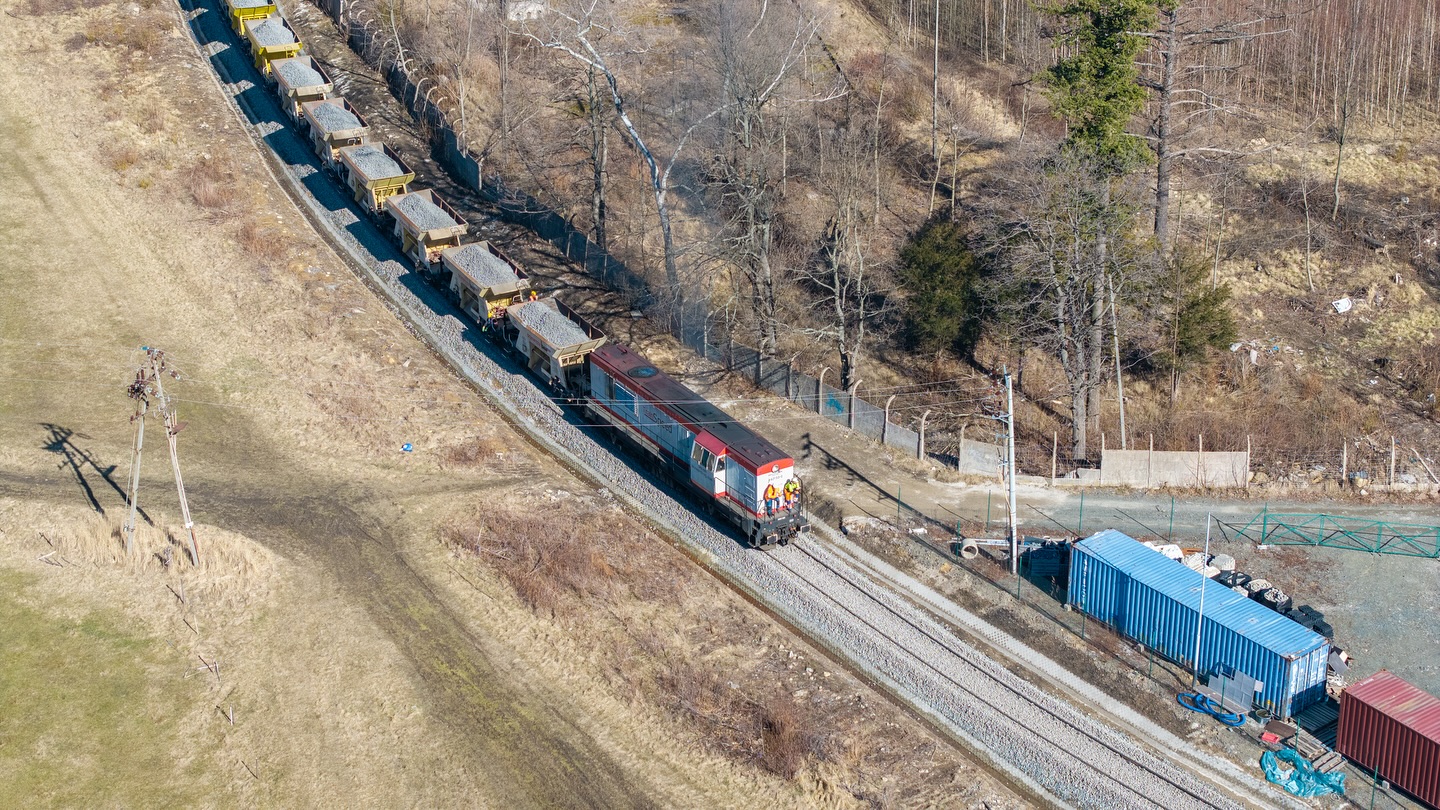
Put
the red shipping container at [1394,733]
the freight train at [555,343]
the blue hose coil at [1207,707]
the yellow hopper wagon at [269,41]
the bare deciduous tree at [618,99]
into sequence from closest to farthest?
the red shipping container at [1394,733] → the blue hose coil at [1207,707] → the freight train at [555,343] → the bare deciduous tree at [618,99] → the yellow hopper wagon at [269,41]

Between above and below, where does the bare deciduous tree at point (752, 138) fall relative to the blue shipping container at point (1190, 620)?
above

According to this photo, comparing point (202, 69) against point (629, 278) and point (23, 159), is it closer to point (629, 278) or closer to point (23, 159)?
point (23, 159)

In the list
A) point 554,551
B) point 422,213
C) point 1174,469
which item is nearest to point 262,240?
point 422,213

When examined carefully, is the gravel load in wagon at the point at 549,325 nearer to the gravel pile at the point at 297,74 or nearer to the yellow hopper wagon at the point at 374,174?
the yellow hopper wagon at the point at 374,174

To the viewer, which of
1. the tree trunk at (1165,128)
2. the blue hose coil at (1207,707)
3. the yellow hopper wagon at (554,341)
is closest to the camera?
the blue hose coil at (1207,707)

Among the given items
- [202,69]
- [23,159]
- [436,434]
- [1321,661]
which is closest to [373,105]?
[202,69]

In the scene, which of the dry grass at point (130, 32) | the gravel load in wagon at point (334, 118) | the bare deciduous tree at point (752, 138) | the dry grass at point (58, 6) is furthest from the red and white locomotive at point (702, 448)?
the dry grass at point (58, 6)
